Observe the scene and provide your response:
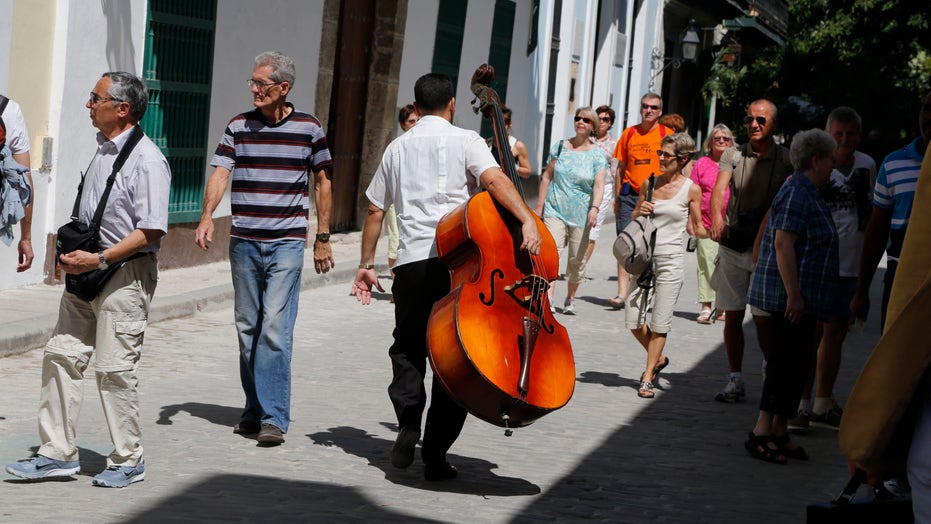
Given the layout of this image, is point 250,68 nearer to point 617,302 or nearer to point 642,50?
point 617,302

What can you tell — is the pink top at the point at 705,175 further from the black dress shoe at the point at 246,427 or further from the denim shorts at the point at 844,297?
the black dress shoe at the point at 246,427

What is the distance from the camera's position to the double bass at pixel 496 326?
5582 mm

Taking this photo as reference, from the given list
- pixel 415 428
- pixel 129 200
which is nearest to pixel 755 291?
pixel 415 428

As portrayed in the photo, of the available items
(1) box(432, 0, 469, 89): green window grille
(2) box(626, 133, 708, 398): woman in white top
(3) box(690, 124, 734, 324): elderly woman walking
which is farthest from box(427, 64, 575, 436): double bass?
(1) box(432, 0, 469, 89): green window grille

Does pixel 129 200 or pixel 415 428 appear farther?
pixel 415 428

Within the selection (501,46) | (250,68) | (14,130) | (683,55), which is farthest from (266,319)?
(683,55)

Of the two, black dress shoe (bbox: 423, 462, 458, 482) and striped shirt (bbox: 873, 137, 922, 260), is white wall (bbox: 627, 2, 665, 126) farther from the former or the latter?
black dress shoe (bbox: 423, 462, 458, 482)

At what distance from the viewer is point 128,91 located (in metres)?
5.84

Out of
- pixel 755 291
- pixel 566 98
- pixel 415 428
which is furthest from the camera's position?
pixel 566 98

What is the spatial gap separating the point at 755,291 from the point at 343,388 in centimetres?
252

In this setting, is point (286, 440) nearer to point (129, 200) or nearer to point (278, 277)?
point (278, 277)

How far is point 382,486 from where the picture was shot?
612cm

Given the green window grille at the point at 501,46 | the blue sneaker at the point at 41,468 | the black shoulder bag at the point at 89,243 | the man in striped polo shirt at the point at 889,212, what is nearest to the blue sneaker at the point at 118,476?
the blue sneaker at the point at 41,468

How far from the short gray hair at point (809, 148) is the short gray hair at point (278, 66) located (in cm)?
247
